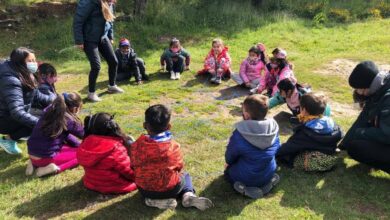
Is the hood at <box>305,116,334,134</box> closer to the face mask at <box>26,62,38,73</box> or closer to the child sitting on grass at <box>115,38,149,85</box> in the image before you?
the face mask at <box>26,62,38,73</box>

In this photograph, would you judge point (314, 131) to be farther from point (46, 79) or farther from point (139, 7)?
point (139, 7)

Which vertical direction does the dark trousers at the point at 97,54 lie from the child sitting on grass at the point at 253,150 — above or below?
above

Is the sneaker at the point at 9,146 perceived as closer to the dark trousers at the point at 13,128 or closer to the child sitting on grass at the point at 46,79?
the dark trousers at the point at 13,128

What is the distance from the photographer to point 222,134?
6359mm

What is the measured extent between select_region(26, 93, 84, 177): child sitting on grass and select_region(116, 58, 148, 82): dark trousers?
3.86m

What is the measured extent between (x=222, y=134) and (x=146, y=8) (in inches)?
351

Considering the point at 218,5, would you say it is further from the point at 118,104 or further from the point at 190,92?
the point at 118,104

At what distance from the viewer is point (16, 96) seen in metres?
5.35

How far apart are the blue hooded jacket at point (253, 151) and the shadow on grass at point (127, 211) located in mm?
1000

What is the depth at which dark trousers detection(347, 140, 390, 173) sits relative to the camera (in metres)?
4.73

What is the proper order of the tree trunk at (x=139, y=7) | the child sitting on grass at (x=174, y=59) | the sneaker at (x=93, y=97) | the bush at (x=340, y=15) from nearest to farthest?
the sneaker at (x=93, y=97)
the child sitting on grass at (x=174, y=59)
the tree trunk at (x=139, y=7)
the bush at (x=340, y=15)

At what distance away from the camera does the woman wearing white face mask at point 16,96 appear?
532 cm

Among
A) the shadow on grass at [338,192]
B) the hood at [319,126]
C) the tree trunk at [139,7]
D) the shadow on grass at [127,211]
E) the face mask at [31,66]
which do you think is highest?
the tree trunk at [139,7]

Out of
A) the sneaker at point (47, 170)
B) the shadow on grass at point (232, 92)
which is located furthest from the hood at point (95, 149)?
the shadow on grass at point (232, 92)
